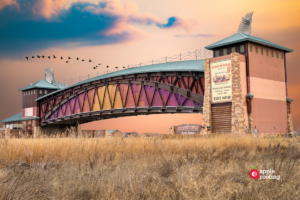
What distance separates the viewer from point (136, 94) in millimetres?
48656

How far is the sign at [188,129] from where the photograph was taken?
35.3m

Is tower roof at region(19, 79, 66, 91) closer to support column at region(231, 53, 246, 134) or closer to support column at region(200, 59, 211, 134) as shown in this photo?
support column at region(200, 59, 211, 134)

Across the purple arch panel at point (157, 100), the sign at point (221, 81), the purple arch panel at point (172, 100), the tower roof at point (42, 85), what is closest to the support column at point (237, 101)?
the sign at point (221, 81)

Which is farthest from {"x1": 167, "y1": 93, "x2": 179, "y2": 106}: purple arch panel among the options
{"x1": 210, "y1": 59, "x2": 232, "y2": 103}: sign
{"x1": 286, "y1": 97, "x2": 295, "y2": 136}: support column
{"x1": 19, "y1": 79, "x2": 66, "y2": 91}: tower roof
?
{"x1": 19, "y1": 79, "x2": 66, "y2": 91}: tower roof

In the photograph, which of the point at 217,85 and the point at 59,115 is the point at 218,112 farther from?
the point at 59,115

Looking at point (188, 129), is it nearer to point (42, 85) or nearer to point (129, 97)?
point (129, 97)

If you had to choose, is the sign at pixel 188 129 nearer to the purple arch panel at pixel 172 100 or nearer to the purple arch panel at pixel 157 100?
the purple arch panel at pixel 172 100

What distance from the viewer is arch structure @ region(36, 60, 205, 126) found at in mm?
40656

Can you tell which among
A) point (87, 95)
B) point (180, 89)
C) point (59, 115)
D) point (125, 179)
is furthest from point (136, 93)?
point (125, 179)

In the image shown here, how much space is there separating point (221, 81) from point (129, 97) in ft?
65.3

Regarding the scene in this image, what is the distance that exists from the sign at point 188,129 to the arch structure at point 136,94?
3430 millimetres

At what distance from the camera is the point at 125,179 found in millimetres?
8242

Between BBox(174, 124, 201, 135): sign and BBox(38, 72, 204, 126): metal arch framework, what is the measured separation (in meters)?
3.43

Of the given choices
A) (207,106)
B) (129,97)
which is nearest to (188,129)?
(207,106)
